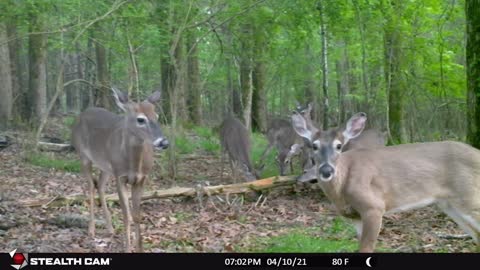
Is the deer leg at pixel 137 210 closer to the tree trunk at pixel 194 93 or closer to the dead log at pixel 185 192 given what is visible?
the dead log at pixel 185 192

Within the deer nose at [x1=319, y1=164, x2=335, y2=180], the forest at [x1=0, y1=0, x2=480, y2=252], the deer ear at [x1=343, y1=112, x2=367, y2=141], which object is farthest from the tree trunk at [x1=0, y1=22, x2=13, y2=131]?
the deer nose at [x1=319, y1=164, x2=335, y2=180]

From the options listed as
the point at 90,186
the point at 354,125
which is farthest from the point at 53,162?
the point at 354,125

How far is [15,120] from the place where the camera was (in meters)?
17.0

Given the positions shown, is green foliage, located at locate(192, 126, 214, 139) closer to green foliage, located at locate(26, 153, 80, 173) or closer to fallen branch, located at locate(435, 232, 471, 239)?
green foliage, located at locate(26, 153, 80, 173)

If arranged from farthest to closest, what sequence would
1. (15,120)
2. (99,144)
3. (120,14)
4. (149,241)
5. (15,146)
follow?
1. (15,120)
2. (15,146)
3. (120,14)
4. (99,144)
5. (149,241)

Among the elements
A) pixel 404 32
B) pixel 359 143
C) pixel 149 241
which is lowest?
pixel 149 241

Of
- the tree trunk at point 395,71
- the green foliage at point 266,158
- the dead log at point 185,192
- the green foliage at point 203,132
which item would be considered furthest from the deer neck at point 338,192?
the green foliage at point 203,132

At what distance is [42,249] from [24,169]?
5811 millimetres

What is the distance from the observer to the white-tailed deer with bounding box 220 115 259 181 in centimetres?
1165
